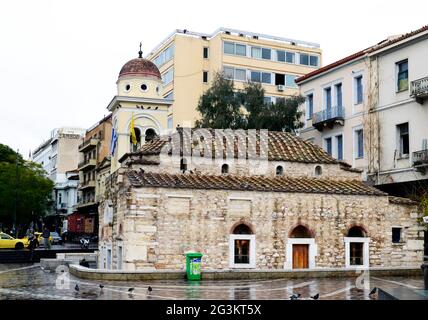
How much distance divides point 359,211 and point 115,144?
14.4 metres

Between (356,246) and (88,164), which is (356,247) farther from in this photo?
(88,164)

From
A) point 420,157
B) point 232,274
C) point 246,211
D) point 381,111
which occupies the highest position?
point 381,111

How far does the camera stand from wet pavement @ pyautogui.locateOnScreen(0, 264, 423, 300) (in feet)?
46.7

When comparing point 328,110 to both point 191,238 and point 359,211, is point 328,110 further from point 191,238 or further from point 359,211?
point 191,238

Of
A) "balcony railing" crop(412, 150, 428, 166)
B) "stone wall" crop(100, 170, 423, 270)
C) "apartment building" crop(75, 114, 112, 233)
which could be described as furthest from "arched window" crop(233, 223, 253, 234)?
"apartment building" crop(75, 114, 112, 233)

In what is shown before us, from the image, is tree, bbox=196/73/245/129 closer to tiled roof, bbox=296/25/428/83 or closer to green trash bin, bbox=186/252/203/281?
tiled roof, bbox=296/25/428/83

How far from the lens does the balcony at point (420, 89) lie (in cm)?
2723

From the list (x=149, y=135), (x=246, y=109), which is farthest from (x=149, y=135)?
(x=246, y=109)

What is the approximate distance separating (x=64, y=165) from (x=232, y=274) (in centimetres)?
6555

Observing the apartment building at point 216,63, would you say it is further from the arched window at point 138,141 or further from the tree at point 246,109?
the arched window at point 138,141

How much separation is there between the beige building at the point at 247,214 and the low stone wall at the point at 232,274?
64.9 inches

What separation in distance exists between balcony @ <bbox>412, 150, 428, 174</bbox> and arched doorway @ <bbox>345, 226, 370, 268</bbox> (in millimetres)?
5898

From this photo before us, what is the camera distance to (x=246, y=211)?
72.3ft
